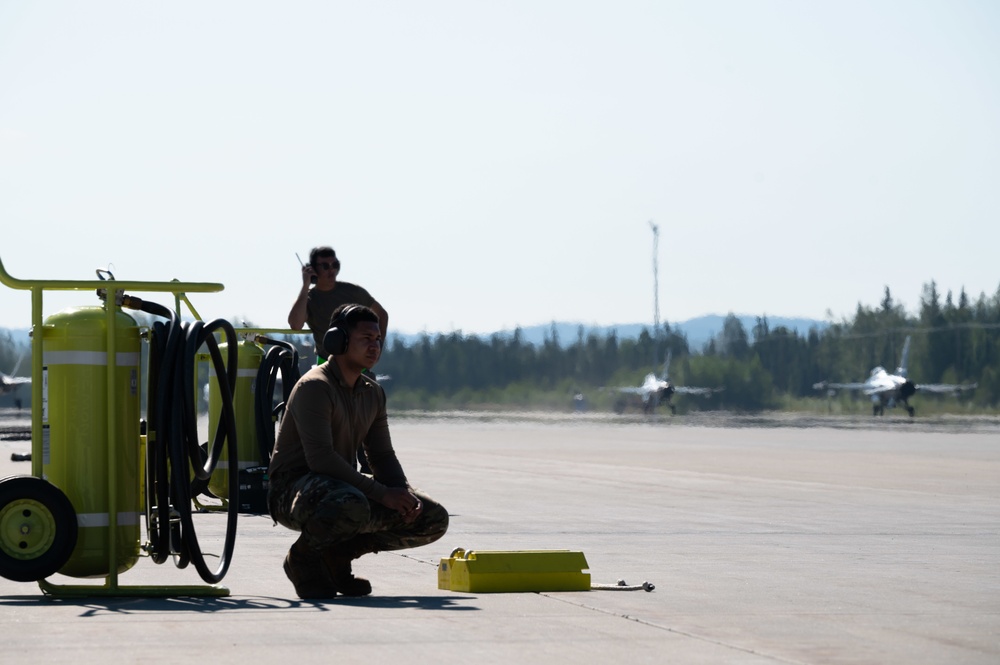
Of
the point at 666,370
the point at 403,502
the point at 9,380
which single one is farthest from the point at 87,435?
the point at 666,370

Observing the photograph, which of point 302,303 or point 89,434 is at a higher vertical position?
point 302,303

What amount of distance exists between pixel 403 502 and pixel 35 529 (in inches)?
65.8

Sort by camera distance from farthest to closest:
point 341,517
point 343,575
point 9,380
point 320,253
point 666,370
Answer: point 666,370, point 9,380, point 320,253, point 343,575, point 341,517

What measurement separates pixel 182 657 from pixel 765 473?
615 inches

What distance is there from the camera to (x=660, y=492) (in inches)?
632

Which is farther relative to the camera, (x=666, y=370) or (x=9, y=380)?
(x=666, y=370)

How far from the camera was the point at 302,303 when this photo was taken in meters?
11.7

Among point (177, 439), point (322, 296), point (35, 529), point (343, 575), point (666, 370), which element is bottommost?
point (343, 575)

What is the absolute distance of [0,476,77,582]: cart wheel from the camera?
729 centimetres

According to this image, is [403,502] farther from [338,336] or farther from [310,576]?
[338,336]

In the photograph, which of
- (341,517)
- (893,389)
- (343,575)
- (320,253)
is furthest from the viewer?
(893,389)

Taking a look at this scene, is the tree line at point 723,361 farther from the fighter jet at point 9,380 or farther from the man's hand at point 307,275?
the man's hand at point 307,275

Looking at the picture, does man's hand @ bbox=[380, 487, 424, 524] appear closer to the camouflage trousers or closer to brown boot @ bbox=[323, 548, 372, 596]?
the camouflage trousers

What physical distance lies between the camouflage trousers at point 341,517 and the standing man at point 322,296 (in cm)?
407
